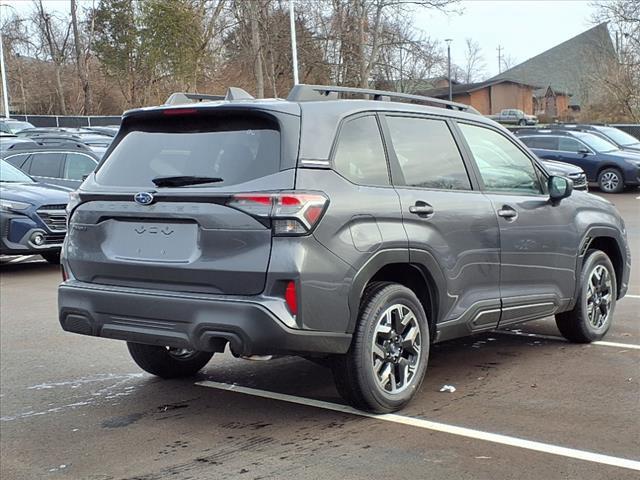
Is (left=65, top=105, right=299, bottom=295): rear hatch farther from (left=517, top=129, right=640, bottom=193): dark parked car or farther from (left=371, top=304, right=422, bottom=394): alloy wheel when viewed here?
(left=517, top=129, right=640, bottom=193): dark parked car

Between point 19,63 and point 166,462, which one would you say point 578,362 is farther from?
point 19,63

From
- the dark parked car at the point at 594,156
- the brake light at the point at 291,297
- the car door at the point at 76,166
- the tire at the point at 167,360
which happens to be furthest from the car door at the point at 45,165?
the dark parked car at the point at 594,156

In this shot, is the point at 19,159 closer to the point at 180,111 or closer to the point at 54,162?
the point at 54,162

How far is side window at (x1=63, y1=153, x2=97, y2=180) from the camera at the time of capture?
14.8 metres

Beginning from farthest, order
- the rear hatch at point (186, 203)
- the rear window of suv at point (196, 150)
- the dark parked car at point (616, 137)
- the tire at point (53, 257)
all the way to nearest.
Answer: the dark parked car at point (616, 137) → the tire at point (53, 257) → the rear window of suv at point (196, 150) → the rear hatch at point (186, 203)

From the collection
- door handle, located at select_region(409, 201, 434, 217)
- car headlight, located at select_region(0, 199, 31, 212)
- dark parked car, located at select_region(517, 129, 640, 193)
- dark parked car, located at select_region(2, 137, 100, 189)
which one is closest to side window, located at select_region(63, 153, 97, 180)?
dark parked car, located at select_region(2, 137, 100, 189)

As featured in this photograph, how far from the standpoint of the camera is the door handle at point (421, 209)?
5051 mm

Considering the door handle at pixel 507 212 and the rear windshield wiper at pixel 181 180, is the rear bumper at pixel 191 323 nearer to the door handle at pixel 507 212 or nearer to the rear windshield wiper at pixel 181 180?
the rear windshield wiper at pixel 181 180

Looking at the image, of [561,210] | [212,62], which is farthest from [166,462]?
[212,62]

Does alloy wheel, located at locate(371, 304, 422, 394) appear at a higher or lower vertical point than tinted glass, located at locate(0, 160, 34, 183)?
lower

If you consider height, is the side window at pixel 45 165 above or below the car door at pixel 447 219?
above

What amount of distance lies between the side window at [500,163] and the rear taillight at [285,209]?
5.92 ft

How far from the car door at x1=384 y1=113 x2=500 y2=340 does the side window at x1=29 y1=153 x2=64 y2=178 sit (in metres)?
10.7

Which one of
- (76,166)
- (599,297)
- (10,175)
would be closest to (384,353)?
(599,297)
